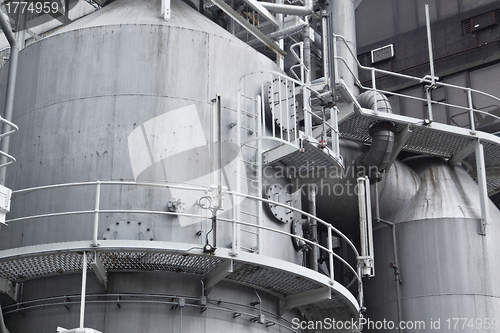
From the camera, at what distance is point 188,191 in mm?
16844

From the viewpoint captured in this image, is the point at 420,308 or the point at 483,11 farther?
the point at 483,11

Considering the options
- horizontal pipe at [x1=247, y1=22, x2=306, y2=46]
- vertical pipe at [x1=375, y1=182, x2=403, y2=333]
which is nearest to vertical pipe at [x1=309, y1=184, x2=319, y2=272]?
vertical pipe at [x1=375, y1=182, x2=403, y2=333]

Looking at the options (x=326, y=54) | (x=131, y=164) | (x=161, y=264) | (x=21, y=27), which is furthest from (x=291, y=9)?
(x=161, y=264)

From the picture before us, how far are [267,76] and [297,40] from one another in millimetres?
5632

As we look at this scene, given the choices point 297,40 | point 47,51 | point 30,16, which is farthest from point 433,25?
point 47,51

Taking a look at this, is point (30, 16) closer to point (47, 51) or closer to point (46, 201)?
point (47, 51)

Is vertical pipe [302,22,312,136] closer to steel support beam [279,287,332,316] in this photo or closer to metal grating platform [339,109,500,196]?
metal grating platform [339,109,500,196]

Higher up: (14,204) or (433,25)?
(433,25)

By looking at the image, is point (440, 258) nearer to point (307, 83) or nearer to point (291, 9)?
point (307, 83)

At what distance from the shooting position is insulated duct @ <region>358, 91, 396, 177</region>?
899 inches

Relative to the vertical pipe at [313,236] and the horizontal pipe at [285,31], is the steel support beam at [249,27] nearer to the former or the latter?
the horizontal pipe at [285,31]

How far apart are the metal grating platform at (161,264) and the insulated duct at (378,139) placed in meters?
6.27

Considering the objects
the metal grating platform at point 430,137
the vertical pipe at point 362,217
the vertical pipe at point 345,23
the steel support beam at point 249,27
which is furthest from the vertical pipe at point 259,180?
the vertical pipe at point 345,23

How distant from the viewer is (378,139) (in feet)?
74.9
